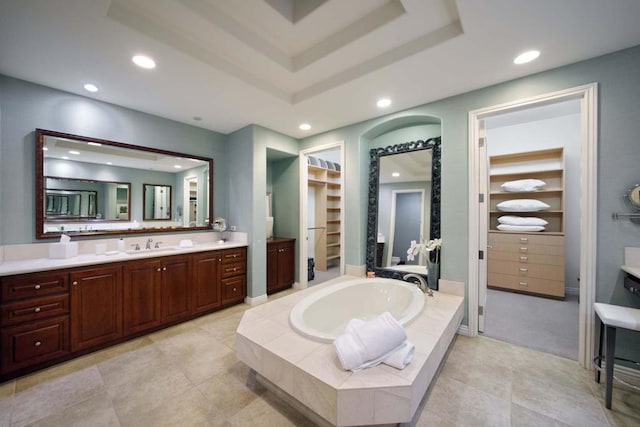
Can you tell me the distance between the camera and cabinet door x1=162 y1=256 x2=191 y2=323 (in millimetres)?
2740

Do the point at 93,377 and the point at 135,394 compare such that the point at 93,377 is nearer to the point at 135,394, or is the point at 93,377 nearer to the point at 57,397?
the point at 57,397

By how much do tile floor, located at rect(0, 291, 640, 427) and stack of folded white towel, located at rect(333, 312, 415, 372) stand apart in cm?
50

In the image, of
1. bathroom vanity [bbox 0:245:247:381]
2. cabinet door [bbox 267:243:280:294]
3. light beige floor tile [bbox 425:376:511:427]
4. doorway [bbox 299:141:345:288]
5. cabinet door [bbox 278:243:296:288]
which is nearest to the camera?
light beige floor tile [bbox 425:376:511:427]

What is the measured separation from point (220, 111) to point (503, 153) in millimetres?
4687

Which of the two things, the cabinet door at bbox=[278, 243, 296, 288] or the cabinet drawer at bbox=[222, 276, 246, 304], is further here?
the cabinet door at bbox=[278, 243, 296, 288]

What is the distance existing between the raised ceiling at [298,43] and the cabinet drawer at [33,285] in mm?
1823

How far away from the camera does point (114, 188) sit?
9.49 ft

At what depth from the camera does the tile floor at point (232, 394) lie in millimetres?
1525

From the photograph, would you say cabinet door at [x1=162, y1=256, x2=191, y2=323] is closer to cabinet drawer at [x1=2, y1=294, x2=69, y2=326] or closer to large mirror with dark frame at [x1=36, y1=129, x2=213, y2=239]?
large mirror with dark frame at [x1=36, y1=129, x2=213, y2=239]

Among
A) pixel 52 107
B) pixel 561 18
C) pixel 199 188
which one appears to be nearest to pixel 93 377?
pixel 199 188

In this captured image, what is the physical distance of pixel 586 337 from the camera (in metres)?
1.99

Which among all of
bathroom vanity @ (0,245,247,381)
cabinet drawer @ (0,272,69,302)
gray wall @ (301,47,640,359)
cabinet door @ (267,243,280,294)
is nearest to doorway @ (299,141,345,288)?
cabinet door @ (267,243,280,294)

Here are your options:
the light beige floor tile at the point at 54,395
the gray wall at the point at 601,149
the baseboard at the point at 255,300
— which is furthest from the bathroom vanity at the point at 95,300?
the gray wall at the point at 601,149

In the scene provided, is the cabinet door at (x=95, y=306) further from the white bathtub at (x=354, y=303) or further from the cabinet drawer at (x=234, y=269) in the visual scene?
the white bathtub at (x=354, y=303)
